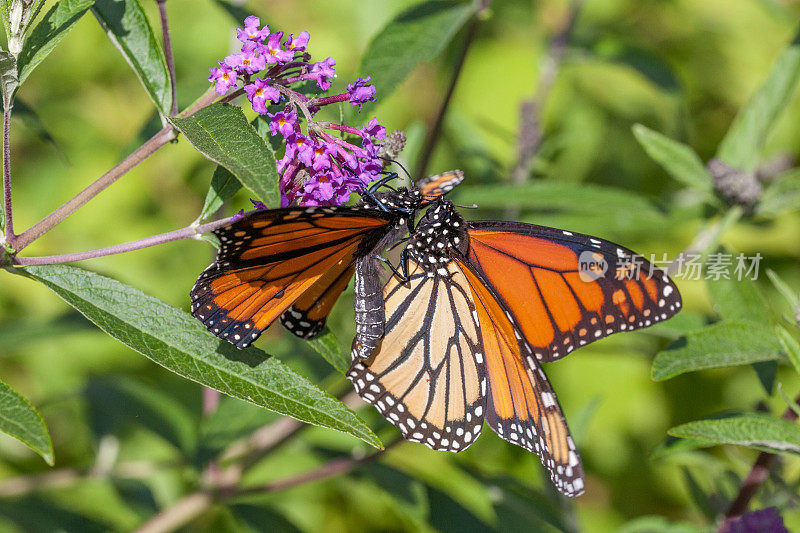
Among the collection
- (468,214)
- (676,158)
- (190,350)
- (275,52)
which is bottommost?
(190,350)

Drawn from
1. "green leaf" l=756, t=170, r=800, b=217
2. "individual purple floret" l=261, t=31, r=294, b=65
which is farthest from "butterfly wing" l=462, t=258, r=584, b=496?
"green leaf" l=756, t=170, r=800, b=217

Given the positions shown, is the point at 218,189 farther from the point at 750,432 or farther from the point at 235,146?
the point at 750,432

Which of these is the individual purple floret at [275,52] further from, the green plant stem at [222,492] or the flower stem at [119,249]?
the green plant stem at [222,492]

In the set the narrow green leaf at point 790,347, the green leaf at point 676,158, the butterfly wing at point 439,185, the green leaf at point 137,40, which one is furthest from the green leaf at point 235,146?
the green leaf at point 676,158

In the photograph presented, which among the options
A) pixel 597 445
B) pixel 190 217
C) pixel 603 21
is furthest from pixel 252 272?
pixel 603 21

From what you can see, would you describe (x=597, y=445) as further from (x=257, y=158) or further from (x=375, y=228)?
(x=257, y=158)

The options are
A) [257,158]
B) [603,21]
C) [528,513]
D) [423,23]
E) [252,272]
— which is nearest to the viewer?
[257,158]

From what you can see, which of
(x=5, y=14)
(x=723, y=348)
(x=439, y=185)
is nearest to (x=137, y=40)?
(x=5, y=14)
